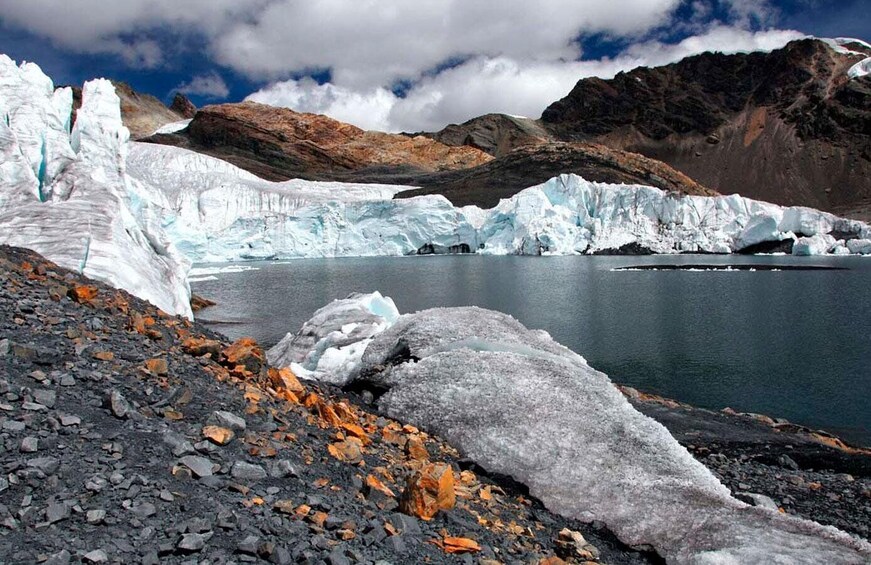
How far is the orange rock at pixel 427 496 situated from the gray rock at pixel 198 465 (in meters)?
1.48

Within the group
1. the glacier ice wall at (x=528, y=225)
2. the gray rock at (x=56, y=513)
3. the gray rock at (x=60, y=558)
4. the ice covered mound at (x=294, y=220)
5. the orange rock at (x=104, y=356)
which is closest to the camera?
the gray rock at (x=60, y=558)

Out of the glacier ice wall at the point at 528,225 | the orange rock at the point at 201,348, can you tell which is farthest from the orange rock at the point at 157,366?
the glacier ice wall at the point at 528,225

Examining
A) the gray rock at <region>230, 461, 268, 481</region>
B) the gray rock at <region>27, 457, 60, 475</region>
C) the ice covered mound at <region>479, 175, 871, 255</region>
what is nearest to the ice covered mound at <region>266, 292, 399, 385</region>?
the gray rock at <region>230, 461, 268, 481</region>

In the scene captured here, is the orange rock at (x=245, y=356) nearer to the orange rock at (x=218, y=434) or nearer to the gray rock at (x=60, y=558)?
the orange rock at (x=218, y=434)

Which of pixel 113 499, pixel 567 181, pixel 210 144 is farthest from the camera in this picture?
pixel 210 144

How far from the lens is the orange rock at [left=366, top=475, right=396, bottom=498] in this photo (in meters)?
4.51

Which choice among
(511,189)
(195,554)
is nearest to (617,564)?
(195,554)

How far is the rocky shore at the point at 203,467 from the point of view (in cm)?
311

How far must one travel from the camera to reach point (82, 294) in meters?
Result: 5.99

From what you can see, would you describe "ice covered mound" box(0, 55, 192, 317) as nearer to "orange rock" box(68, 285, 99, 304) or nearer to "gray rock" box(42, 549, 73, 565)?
"orange rock" box(68, 285, 99, 304)

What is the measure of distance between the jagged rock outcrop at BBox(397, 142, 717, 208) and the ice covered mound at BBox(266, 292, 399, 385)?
3539 inches

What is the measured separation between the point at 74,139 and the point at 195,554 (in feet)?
73.2

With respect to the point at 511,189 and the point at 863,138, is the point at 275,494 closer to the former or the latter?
the point at 511,189

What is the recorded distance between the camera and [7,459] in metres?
3.24
